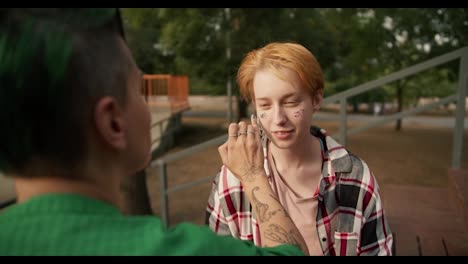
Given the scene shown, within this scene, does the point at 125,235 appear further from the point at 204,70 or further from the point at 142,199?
the point at 204,70

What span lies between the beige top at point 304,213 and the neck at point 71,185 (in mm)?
902

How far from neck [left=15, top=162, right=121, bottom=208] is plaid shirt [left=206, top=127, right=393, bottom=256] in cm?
80

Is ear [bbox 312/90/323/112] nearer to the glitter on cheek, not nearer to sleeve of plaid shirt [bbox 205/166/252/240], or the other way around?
the glitter on cheek

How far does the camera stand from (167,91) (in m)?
11.3

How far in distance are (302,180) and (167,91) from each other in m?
10.1

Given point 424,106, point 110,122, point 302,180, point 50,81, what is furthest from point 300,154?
point 424,106

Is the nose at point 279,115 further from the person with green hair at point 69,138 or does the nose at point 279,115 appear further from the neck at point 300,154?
the person with green hair at point 69,138

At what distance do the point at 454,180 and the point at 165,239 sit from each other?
292cm

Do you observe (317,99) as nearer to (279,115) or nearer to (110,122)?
(279,115)

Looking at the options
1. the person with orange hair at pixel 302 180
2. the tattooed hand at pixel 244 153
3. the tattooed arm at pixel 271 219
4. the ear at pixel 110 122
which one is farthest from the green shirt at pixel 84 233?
the person with orange hair at pixel 302 180

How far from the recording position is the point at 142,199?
5.19 metres

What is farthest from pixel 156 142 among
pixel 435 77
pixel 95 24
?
pixel 95 24

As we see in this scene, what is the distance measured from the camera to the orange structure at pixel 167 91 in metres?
10.4
